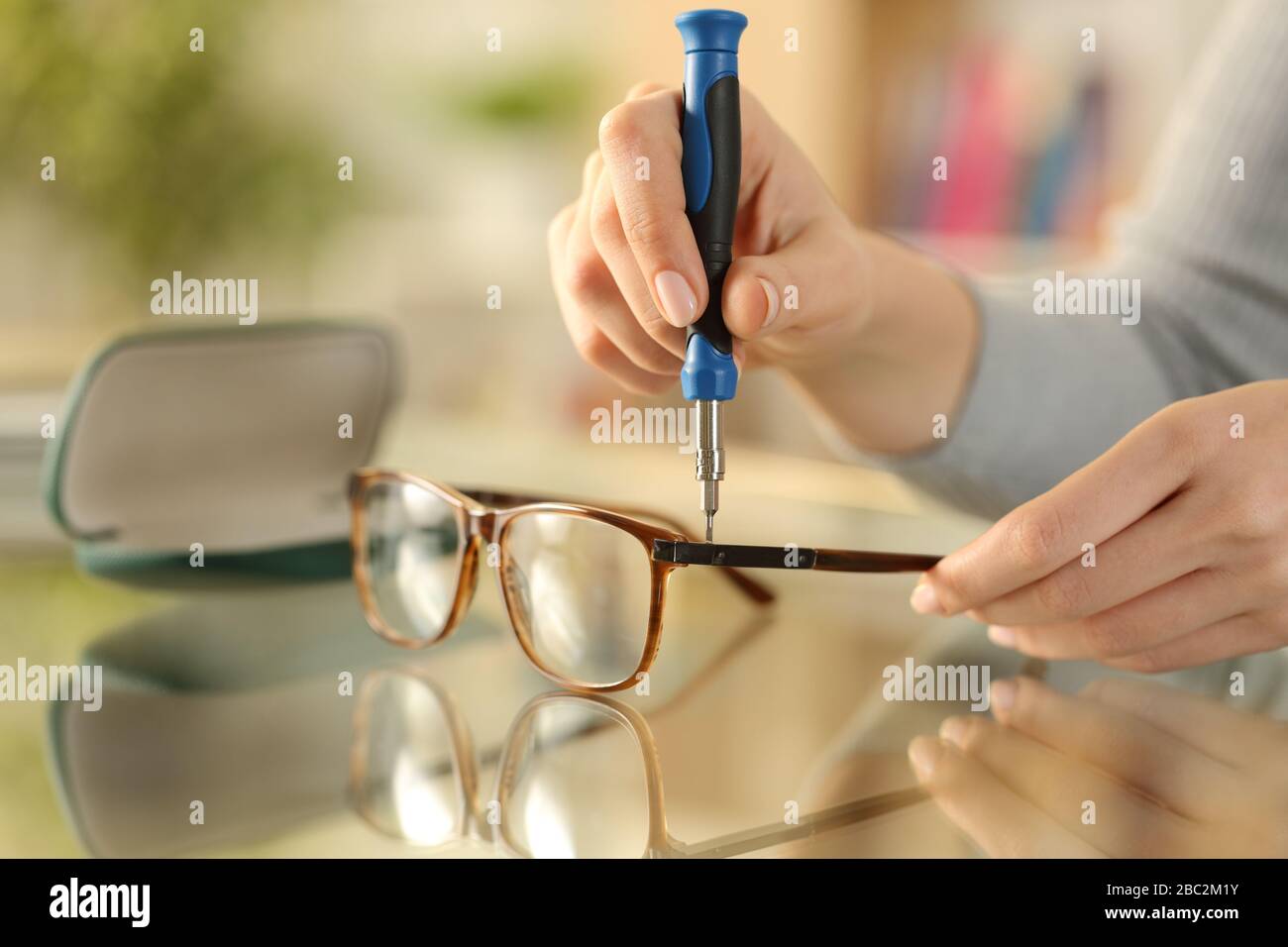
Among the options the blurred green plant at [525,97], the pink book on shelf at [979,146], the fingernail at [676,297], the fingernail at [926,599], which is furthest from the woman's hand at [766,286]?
the blurred green plant at [525,97]

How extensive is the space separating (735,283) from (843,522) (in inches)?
19.8

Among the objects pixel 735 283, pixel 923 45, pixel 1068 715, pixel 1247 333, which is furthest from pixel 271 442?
pixel 923 45

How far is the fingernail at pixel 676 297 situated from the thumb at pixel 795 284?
2 centimetres

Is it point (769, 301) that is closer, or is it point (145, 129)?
point (769, 301)

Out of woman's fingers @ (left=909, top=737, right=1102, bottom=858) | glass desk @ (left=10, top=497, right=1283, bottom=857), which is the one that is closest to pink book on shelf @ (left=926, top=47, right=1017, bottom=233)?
glass desk @ (left=10, top=497, right=1283, bottom=857)

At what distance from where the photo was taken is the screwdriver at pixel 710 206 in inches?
18.0

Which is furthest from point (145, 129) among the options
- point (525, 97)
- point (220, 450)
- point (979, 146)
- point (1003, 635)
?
point (1003, 635)

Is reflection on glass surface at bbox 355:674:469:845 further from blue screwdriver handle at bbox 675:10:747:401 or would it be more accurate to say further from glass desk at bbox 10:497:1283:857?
blue screwdriver handle at bbox 675:10:747:401

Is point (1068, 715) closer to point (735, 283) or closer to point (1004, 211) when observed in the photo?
point (735, 283)

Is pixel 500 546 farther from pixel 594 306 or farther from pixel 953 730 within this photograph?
pixel 953 730

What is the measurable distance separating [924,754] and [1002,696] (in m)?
0.08

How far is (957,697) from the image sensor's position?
1.73ft

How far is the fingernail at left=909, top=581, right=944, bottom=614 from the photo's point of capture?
0.51m

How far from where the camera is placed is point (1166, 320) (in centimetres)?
81
